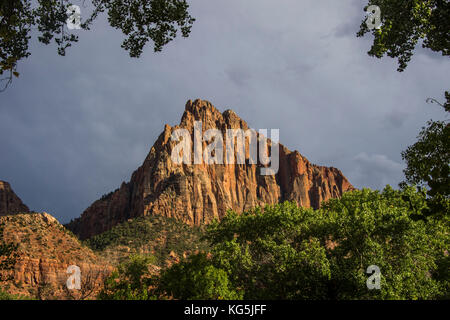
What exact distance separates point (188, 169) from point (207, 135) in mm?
29875

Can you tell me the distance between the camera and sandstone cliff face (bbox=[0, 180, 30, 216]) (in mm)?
134000

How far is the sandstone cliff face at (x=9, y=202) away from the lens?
13400 centimetres

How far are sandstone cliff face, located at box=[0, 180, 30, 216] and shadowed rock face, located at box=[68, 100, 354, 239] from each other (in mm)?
37371

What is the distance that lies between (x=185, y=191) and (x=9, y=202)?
6907 cm

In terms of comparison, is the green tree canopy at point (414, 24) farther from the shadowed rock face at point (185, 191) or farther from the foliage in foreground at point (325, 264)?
the shadowed rock face at point (185, 191)

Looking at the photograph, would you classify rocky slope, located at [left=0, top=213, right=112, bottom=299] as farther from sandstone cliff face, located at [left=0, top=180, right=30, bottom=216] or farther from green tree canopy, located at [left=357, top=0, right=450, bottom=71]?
sandstone cliff face, located at [left=0, top=180, right=30, bottom=216]

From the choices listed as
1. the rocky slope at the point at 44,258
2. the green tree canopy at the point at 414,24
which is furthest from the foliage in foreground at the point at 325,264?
the rocky slope at the point at 44,258

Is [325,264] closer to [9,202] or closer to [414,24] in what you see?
[414,24]

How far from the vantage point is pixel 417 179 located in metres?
13.2

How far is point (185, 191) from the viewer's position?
14600 cm

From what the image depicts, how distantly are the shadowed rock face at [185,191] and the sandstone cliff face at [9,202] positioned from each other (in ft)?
123

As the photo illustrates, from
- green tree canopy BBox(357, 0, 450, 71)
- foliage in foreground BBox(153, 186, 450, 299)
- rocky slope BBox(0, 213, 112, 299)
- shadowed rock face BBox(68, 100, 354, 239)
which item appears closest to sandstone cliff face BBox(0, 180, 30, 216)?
shadowed rock face BBox(68, 100, 354, 239)

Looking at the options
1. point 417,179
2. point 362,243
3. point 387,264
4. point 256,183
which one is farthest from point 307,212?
point 256,183
